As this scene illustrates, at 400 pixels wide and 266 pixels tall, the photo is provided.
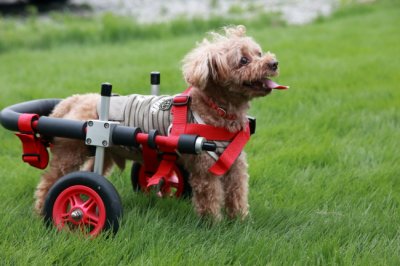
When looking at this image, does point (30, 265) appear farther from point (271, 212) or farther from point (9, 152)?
point (9, 152)

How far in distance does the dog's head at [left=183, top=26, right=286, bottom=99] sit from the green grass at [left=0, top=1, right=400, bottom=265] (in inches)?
32.3

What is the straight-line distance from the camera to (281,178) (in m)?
4.00

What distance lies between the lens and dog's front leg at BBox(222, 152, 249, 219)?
11.2 feet

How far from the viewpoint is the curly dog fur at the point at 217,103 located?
318 centimetres

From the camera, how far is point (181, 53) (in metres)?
8.47

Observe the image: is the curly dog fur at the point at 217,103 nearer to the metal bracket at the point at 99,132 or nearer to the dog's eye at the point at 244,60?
the dog's eye at the point at 244,60

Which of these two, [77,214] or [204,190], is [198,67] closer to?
[204,190]

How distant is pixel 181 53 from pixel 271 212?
5.36 m

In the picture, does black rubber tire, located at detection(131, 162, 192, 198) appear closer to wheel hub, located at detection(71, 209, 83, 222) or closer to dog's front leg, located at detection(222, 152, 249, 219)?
dog's front leg, located at detection(222, 152, 249, 219)

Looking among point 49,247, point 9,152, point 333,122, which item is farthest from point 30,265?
point 333,122

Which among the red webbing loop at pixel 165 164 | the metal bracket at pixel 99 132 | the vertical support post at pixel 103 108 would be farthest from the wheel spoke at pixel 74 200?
the red webbing loop at pixel 165 164

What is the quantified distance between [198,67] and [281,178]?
1282mm

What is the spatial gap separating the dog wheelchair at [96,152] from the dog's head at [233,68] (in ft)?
1.52

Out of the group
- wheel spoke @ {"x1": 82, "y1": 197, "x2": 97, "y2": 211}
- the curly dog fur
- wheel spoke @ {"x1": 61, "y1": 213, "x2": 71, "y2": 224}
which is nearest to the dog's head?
the curly dog fur
